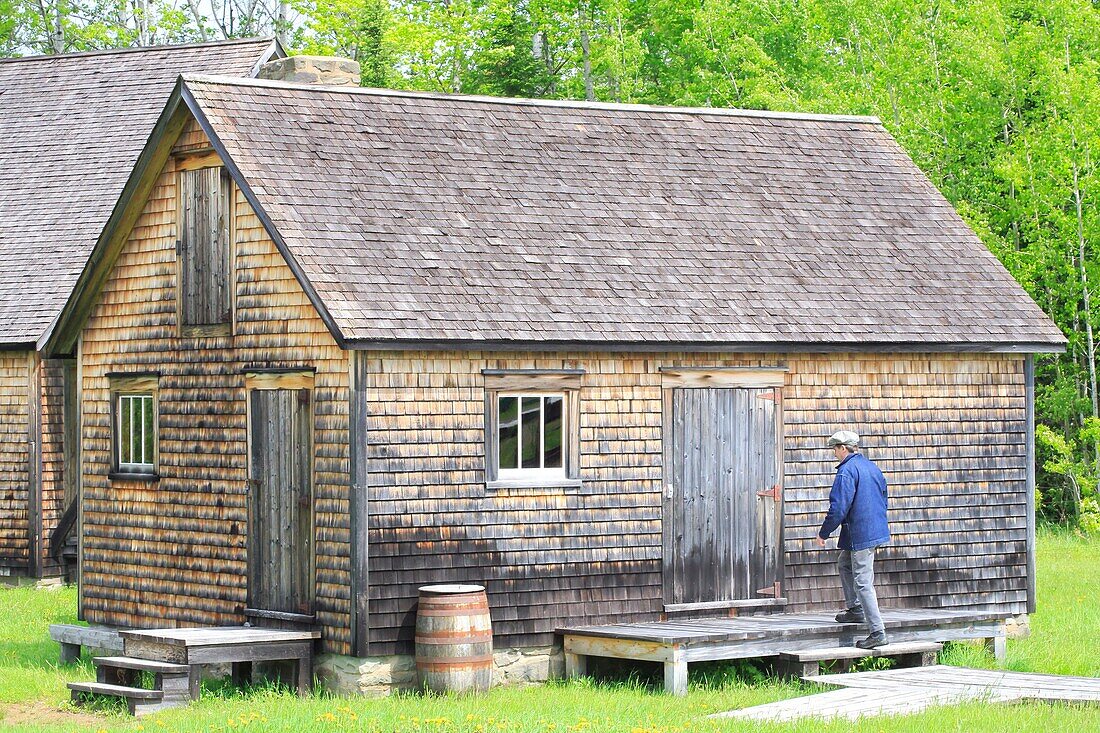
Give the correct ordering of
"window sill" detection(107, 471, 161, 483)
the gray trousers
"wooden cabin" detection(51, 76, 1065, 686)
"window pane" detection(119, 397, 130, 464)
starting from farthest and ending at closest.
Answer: "window pane" detection(119, 397, 130, 464) → "window sill" detection(107, 471, 161, 483) → the gray trousers → "wooden cabin" detection(51, 76, 1065, 686)

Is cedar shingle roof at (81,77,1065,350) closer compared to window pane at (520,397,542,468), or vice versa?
cedar shingle roof at (81,77,1065,350)

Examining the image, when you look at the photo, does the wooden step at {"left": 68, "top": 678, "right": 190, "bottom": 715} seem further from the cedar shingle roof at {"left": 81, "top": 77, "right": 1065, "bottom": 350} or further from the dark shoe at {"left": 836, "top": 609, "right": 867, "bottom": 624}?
the dark shoe at {"left": 836, "top": 609, "right": 867, "bottom": 624}

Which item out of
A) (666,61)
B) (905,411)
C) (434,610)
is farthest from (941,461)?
(666,61)

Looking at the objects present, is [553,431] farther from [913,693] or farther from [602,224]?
[913,693]

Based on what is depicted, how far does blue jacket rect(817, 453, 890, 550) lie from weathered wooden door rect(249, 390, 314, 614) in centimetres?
455

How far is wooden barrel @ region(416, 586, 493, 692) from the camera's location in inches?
553

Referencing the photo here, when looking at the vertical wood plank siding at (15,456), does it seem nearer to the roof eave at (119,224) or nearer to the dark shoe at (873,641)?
the roof eave at (119,224)

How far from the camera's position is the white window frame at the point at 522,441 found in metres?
15.2

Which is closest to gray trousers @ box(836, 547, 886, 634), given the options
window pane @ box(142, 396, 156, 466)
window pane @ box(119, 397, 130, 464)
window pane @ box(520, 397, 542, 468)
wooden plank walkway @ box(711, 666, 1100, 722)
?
wooden plank walkway @ box(711, 666, 1100, 722)

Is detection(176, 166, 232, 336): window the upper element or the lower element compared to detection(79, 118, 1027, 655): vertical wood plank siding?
upper

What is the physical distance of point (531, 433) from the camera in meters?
15.5

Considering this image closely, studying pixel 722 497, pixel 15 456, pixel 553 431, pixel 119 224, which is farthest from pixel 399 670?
pixel 15 456

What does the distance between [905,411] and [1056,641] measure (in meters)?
2.68

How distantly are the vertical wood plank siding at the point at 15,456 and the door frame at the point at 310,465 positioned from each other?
8.71 metres
